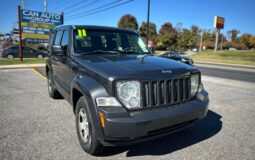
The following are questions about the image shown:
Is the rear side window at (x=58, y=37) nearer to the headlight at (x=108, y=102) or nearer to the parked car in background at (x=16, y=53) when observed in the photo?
the headlight at (x=108, y=102)

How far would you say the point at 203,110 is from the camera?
10.2 feet

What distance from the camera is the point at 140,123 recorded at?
96.8 inches

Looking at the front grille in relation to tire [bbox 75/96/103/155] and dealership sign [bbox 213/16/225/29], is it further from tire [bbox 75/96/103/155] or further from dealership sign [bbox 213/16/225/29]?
dealership sign [bbox 213/16/225/29]

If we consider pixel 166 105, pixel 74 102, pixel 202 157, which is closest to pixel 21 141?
pixel 74 102

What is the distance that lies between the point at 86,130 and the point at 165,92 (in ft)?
4.20

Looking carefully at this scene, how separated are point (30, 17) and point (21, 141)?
1822 centimetres

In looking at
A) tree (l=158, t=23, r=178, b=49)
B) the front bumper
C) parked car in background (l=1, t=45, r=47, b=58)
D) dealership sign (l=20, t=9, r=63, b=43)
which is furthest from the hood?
tree (l=158, t=23, r=178, b=49)

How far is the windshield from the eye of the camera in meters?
3.83

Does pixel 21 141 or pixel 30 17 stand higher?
pixel 30 17

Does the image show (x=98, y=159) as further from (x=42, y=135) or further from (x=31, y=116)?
(x=31, y=116)

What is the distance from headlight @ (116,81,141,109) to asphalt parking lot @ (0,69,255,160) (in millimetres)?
897

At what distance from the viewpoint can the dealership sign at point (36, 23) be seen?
18688 millimetres

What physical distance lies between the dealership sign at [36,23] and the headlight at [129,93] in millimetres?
17723

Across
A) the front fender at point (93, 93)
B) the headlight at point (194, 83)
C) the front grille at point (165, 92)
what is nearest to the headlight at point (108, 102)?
the front fender at point (93, 93)
